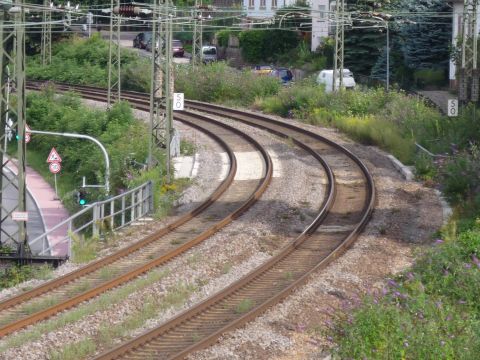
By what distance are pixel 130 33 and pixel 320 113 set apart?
64.5 meters

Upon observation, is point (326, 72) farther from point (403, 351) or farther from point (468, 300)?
point (403, 351)

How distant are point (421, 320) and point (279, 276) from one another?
653cm

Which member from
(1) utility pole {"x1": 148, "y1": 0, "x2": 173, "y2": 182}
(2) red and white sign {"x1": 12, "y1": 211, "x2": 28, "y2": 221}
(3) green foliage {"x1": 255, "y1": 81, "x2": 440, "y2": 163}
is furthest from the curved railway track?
(3) green foliage {"x1": 255, "y1": 81, "x2": 440, "y2": 163}

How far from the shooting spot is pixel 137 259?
20.0m

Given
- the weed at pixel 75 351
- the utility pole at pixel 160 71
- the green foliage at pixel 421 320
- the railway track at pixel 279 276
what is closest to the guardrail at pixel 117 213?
the utility pole at pixel 160 71

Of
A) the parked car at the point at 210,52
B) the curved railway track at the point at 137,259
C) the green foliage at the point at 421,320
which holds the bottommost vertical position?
the curved railway track at the point at 137,259

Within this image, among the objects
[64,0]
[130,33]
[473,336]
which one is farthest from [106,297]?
[130,33]

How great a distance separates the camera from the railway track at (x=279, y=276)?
14.0 metres

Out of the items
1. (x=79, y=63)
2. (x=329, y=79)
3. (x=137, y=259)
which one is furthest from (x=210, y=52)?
(x=137, y=259)

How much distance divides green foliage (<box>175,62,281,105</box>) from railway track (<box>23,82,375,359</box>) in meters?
18.6

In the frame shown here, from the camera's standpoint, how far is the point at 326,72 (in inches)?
2173

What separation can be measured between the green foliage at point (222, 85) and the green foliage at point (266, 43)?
2415 centimetres

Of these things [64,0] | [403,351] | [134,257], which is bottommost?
[134,257]

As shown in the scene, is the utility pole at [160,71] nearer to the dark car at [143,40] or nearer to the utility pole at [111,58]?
the utility pole at [111,58]
